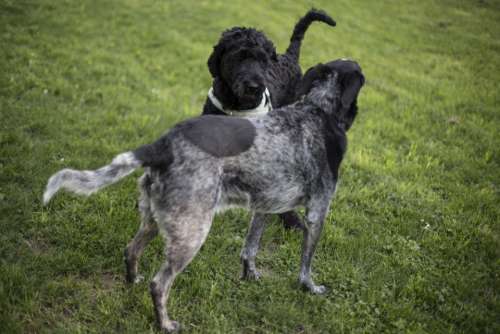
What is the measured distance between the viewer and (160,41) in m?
10.9

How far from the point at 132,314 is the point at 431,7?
1842 centimetres

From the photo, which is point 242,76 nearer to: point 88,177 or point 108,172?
point 108,172

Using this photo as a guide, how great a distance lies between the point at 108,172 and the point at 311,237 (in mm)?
2097

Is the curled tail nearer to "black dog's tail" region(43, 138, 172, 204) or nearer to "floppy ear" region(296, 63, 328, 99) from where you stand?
"black dog's tail" region(43, 138, 172, 204)

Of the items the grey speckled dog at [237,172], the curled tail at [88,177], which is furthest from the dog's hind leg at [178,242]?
the curled tail at [88,177]

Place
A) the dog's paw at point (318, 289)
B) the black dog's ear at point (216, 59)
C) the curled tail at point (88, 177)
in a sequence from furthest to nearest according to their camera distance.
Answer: the black dog's ear at point (216, 59), the dog's paw at point (318, 289), the curled tail at point (88, 177)

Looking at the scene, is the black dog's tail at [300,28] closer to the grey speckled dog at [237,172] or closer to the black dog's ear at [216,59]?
the black dog's ear at [216,59]

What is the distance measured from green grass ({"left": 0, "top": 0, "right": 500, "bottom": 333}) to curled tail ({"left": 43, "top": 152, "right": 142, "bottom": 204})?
49.9 inches

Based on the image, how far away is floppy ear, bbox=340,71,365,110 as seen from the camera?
13.1 feet

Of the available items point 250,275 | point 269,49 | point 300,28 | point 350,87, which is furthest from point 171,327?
point 300,28

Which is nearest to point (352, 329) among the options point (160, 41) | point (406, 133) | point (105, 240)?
point (105, 240)

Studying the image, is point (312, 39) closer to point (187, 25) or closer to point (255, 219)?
point (187, 25)

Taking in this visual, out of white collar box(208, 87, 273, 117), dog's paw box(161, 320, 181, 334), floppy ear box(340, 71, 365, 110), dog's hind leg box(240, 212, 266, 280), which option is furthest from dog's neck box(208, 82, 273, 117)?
dog's paw box(161, 320, 181, 334)

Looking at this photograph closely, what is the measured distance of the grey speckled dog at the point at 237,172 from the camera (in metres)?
3.18
